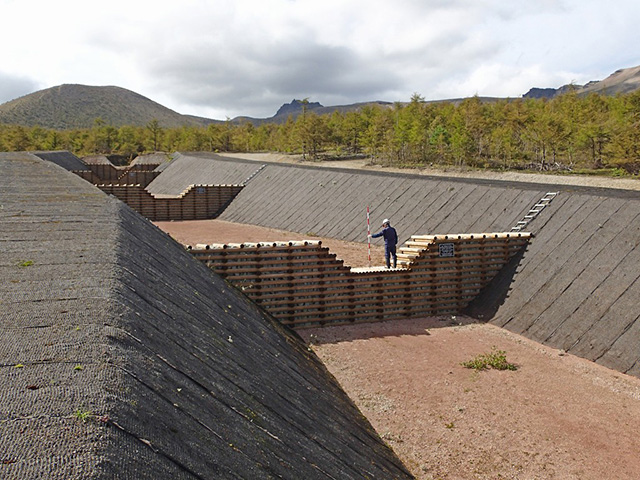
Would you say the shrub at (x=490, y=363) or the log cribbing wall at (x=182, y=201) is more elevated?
the log cribbing wall at (x=182, y=201)

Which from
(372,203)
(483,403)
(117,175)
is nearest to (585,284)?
(483,403)

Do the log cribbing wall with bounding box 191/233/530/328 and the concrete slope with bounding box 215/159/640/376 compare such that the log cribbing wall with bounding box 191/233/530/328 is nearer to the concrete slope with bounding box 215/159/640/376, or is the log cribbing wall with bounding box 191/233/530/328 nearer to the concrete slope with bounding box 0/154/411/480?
the concrete slope with bounding box 215/159/640/376

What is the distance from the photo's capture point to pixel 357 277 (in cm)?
1392

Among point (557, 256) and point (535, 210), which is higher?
point (535, 210)

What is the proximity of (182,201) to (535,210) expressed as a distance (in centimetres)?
2268

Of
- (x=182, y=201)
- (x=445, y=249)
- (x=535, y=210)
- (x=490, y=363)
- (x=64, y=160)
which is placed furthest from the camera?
(x=64, y=160)

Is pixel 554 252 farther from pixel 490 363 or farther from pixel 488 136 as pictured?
pixel 488 136

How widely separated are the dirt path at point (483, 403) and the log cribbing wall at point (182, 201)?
21.7 m

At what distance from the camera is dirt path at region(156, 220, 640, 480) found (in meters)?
7.68

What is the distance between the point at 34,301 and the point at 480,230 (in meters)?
15.6

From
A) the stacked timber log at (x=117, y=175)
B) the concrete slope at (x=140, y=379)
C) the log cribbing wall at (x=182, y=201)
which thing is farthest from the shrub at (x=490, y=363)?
the stacked timber log at (x=117, y=175)

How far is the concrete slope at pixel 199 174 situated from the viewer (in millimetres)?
38031

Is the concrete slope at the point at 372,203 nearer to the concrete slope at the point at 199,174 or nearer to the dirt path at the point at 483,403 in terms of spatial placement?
the concrete slope at the point at 199,174

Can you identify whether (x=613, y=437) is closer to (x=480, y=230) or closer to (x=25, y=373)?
(x=25, y=373)
